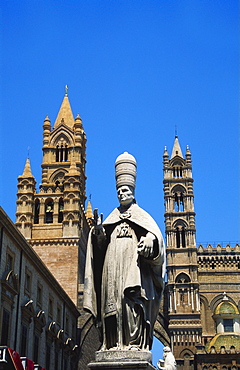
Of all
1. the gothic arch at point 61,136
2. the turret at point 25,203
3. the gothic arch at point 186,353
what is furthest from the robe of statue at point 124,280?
the gothic arch at point 61,136

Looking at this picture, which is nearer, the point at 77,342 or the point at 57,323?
the point at 57,323

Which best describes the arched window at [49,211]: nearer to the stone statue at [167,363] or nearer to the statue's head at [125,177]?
the stone statue at [167,363]

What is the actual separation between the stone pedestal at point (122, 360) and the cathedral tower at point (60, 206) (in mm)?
45261

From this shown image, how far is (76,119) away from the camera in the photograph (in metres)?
60.0

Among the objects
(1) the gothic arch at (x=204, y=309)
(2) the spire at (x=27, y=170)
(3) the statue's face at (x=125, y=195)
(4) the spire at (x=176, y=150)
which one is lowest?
(3) the statue's face at (x=125, y=195)

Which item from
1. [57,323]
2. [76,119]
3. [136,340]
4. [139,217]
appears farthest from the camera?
[76,119]

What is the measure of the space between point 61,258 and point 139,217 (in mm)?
45833

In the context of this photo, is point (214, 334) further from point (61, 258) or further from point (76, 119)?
point (76, 119)

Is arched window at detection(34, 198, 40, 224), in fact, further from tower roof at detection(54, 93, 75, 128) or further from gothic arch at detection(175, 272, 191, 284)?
gothic arch at detection(175, 272, 191, 284)

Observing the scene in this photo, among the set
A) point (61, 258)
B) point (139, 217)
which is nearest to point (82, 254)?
point (61, 258)

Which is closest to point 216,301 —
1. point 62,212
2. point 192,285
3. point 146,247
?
point 192,285

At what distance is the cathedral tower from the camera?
51781 millimetres

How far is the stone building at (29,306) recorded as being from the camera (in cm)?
2753

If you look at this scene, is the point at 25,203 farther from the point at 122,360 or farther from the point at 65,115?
the point at 122,360
